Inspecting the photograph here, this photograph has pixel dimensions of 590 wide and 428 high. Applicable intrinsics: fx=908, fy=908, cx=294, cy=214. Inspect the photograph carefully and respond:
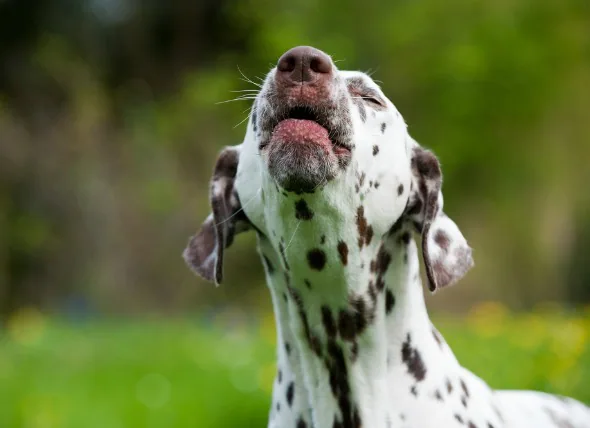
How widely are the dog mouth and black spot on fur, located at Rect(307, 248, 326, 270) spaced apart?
34 cm

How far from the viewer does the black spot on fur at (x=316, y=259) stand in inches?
115

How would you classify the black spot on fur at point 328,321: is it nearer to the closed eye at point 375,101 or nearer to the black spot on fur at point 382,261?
the black spot on fur at point 382,261

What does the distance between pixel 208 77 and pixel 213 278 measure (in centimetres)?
1720

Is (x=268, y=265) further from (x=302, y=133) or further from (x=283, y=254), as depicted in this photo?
(x=302, y=133)

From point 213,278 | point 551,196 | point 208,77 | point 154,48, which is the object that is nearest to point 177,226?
point 208,77

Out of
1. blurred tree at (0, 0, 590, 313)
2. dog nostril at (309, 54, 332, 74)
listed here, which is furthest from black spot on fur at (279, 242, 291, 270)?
blurred tree at (0, 0, 590, 313)

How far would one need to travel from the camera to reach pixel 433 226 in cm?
319

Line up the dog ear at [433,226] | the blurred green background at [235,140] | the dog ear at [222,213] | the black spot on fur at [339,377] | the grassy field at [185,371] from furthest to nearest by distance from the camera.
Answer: the blurred green background at [235,140], the grassy field at [185,371], the dog ear at [222,213], the dog ear at [433,226], the black spot on fur at [339,377]

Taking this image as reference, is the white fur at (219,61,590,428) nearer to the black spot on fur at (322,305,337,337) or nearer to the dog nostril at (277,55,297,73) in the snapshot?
the black spot on fur at (322,305,337,337)

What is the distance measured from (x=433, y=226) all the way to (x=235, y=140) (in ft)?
50.3

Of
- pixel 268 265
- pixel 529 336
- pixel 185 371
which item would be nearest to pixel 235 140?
pixel 185 371

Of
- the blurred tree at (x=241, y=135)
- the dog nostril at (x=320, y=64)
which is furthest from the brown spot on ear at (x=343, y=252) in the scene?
the blurred tree at (x=241, y=135)

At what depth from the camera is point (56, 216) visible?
18.6 metres

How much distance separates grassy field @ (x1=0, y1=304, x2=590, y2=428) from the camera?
18.5ft
